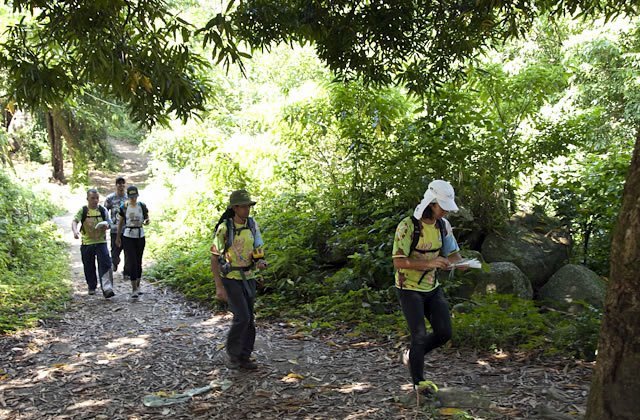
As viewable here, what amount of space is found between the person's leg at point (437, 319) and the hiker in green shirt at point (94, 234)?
6013mm

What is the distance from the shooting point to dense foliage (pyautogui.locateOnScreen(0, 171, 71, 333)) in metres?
7.90

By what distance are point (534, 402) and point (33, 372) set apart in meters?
4.72

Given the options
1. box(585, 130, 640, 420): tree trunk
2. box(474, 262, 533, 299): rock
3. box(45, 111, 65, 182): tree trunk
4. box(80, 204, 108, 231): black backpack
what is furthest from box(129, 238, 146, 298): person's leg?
box(45, 111, 65, 182): tree trunk

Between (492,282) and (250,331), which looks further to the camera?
(492,282)

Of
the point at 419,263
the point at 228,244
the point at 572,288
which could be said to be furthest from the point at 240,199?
the point at 572,288

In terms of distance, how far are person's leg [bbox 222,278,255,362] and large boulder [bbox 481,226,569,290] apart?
4.01m

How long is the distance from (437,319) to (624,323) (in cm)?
183

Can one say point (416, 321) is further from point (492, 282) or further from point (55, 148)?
point (55, 148)

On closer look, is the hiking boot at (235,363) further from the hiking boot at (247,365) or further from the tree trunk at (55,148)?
the tree trunk at (55,148)

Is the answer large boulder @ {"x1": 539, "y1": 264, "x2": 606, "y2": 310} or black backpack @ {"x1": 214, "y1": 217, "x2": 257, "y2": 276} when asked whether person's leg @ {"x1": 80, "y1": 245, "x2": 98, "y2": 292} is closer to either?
black backpack @ {"x1": 214, "y1": 217, "x2": 257, "y2": 276}

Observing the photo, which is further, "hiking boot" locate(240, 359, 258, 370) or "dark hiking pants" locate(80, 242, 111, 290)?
"dark hiking pants" locate(80, 242, 111, 290)

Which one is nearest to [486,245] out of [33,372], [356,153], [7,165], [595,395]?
[356,153]

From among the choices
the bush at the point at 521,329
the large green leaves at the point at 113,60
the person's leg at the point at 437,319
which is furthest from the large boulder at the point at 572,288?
the large green leaves at the point at 113,60

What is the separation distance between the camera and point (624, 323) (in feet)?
8.84
